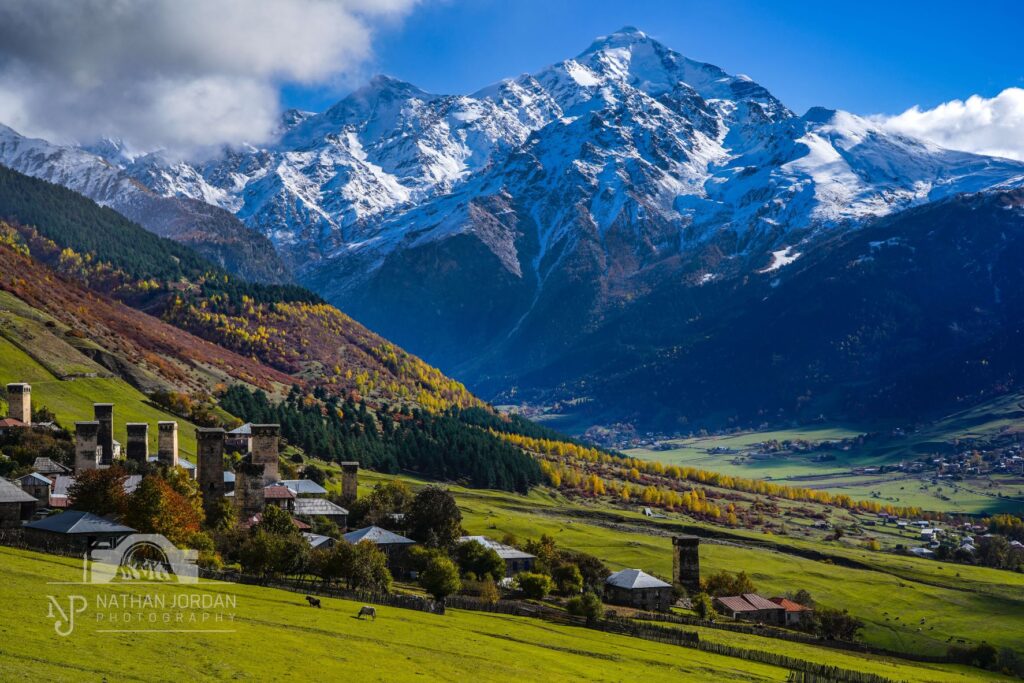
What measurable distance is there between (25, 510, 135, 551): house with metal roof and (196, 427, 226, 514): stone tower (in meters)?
20.0

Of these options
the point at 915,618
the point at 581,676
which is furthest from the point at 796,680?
the point at 915,618

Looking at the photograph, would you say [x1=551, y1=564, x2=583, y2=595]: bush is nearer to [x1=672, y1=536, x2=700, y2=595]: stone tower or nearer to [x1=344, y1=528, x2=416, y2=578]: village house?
[x1=344, y1=528, x2=416, y2=578]: village house

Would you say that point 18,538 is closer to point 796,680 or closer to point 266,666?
point 266,666

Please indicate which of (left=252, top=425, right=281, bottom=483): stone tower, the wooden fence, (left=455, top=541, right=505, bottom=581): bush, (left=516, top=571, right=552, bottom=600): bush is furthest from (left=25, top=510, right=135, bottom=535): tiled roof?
the wooden fence

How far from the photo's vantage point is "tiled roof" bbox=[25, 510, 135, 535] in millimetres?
75062

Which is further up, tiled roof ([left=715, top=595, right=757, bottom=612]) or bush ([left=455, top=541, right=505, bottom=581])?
bush ([left=455, top=541, right=505, bottom=581])

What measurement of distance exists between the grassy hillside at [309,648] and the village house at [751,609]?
115 feet

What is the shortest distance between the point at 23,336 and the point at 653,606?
399 feet

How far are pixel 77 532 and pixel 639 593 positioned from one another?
62.8 meters

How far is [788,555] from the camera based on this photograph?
184125 millimetres

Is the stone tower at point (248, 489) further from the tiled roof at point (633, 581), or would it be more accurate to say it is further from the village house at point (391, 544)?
the tiled roof at point (633, 581)

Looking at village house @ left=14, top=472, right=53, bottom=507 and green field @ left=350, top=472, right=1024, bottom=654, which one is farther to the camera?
green field @ left=350, top=472, right=1024, bottom=654

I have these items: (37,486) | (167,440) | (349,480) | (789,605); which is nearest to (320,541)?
(37,486)

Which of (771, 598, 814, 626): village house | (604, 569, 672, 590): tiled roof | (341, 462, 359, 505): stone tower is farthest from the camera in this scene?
(341, 462, 359, 505): stone tower
